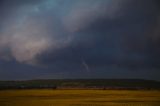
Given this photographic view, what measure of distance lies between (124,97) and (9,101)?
3.71m

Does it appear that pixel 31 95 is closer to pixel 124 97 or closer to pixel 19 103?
pixel 19 103

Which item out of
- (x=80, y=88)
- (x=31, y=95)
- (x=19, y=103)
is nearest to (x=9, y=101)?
(x=19, y=103)

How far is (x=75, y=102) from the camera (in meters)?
11.2

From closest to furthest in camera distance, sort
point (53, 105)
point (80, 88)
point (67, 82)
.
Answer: point (53, 105), point (67, 82), point (80, 88)

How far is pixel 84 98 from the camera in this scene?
37.0 ft

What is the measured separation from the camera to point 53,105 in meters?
10.5

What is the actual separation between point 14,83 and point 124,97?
12.1 feet

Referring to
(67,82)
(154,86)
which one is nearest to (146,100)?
(154,86)

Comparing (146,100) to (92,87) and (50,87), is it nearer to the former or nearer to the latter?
(92,87)

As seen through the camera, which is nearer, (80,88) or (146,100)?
(146,100)

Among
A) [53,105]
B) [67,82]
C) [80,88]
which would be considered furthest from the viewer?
[80,88]

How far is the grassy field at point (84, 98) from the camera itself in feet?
34.8

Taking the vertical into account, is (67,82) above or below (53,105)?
above

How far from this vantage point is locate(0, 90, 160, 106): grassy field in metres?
10.6
